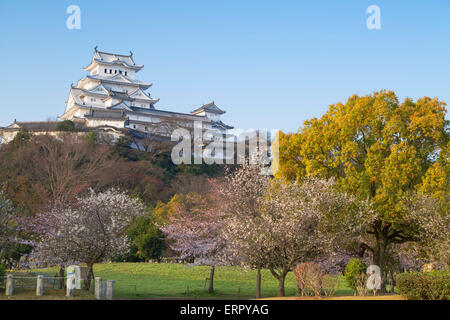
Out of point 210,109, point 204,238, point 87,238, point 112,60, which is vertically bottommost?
point 204,238

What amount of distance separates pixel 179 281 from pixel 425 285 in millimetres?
18889

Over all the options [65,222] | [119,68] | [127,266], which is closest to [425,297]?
[65,222]

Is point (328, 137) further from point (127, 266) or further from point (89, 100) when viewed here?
point (89, 100)

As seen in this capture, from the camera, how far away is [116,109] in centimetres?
6775

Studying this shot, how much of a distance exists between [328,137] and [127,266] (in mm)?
19710

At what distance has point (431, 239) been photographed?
2108cm

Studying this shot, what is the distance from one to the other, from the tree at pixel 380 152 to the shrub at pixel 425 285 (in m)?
5.44

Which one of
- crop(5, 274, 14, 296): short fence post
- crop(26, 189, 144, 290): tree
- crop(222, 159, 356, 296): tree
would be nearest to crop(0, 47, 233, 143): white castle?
crop(26, 189, 144, 290): tree

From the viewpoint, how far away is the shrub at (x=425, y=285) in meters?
14.3

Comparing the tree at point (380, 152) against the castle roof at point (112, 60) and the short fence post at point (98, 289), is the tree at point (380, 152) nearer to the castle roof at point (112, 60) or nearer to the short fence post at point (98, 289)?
the short fence post at point (98, 289)

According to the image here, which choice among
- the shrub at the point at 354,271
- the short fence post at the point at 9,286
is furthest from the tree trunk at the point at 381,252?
the short fence post at the point at 9,286

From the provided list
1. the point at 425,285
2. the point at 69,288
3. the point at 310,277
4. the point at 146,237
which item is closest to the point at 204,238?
the point at 146,237

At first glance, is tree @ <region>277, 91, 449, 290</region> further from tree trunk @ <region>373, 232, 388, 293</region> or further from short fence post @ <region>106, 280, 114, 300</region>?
short fence post @ <region>106, 280, 114, 300</region>

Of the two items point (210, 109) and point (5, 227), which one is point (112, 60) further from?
point (5, 227)
